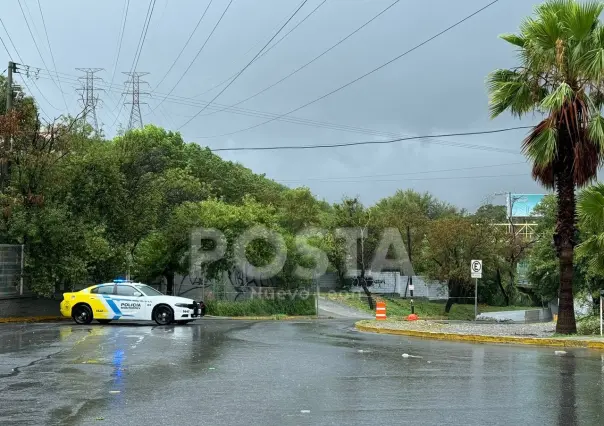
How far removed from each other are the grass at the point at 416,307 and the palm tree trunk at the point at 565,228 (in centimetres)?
2945

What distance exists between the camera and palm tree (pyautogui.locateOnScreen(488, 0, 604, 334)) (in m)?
19.4

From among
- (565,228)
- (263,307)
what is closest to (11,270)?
(263,307)

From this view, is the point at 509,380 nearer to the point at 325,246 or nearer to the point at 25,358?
the point at 25,358

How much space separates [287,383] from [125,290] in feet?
48.4

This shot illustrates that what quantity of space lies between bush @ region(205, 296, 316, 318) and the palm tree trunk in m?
19.3

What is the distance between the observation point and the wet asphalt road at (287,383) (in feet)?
27.7

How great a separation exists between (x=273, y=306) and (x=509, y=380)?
1187 inches

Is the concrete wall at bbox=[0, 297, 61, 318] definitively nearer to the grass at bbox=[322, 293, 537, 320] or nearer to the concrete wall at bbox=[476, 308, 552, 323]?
the grass at bbox=[322, 293, 537, 320]

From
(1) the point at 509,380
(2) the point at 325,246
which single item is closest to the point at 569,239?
(1) the point at 509,380

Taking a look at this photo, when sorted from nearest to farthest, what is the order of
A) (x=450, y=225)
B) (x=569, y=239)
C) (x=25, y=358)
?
(x=25, y=358)
(x=569, y=239)
(x=450, y=225)

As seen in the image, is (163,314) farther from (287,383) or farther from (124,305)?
(287,383)

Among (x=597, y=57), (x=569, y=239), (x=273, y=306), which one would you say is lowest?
(x=273, y=306)

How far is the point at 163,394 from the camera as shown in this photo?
984 centimetres

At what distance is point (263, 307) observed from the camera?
3991cm
